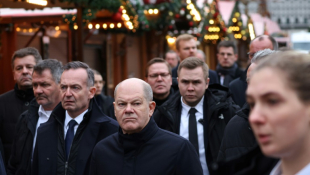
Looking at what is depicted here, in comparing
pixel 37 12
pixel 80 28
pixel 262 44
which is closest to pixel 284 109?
pixel 262 44

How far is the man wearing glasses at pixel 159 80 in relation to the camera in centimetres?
771

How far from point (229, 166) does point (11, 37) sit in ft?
38.0

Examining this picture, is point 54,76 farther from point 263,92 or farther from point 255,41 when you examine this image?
point 263,92

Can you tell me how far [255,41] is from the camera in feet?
23.8

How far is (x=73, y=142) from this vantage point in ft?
17.5

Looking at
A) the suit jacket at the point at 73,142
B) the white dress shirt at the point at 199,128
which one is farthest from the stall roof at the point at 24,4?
the white dress shirt at the point at 199,128

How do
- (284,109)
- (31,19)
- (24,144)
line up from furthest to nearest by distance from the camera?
1. (31,19)
2. (24,144)
3. (284,109)

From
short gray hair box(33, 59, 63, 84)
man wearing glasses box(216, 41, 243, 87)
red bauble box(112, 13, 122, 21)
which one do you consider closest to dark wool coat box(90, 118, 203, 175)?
short gray hair box(33, 59, 63, 84)

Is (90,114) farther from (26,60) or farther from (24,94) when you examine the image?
(26,60)

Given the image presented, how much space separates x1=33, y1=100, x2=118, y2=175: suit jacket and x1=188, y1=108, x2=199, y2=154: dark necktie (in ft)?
3.21

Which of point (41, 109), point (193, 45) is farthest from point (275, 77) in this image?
point (193, 45)

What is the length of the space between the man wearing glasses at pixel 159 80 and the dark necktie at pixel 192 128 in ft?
4.88

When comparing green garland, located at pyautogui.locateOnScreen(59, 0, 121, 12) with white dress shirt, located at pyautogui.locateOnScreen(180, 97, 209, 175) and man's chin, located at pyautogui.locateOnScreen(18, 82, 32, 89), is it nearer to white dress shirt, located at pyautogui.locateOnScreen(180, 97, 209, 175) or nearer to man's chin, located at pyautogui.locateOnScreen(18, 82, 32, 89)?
man's chin, located at pyautogui.locateOnScreen(18, 82, 32, 89)

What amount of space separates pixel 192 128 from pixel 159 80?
1.80m
